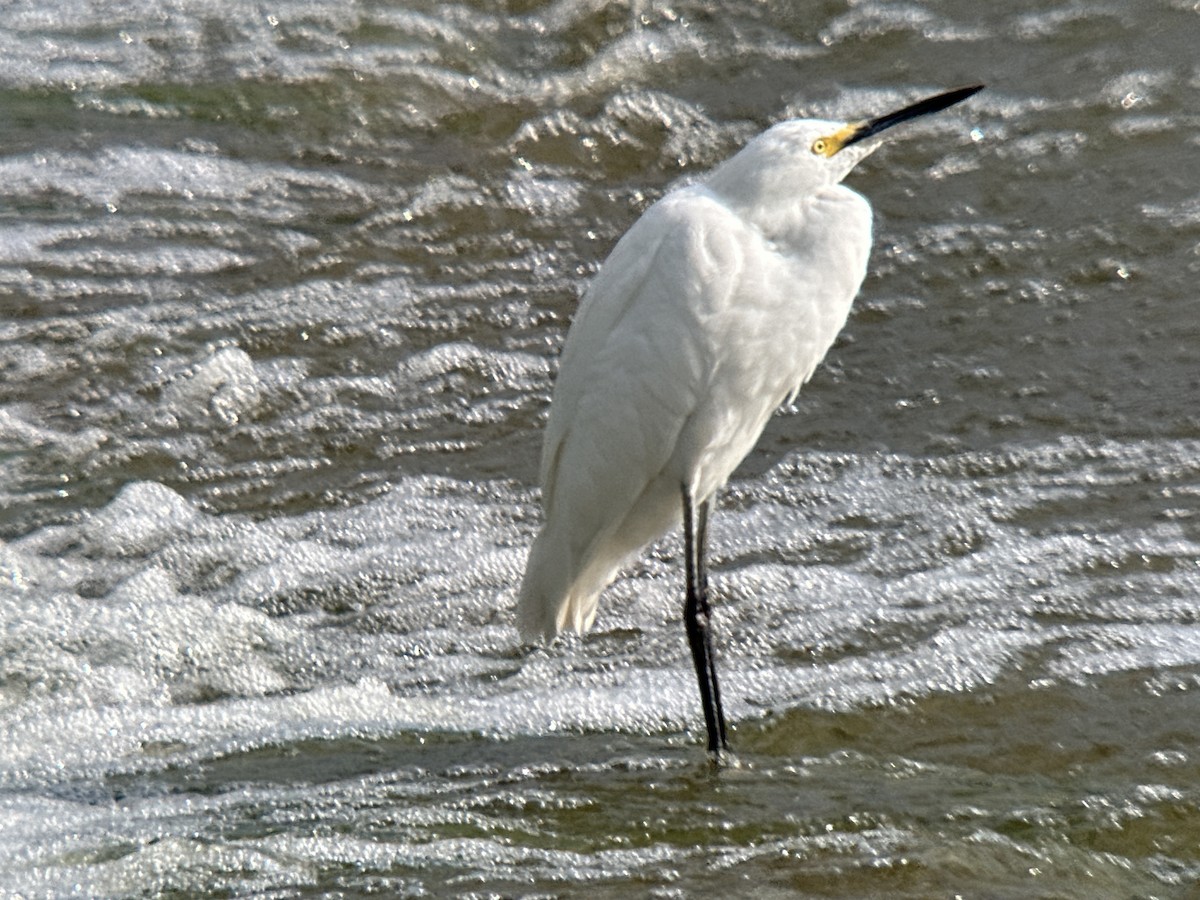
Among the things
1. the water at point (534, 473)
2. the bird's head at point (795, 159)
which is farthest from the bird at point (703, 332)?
the water at point (534, 473)

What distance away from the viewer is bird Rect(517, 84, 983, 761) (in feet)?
10.3

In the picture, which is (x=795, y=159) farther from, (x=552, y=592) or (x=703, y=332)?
(x=552, y=592)

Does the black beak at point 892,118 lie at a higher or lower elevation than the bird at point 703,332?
higher

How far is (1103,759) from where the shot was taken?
3.07 meters

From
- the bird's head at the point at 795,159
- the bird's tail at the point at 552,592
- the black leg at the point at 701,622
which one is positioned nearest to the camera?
the bird's head at the point at 795,159

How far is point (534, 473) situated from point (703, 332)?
5.55 ft

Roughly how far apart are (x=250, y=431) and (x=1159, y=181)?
11.9ft

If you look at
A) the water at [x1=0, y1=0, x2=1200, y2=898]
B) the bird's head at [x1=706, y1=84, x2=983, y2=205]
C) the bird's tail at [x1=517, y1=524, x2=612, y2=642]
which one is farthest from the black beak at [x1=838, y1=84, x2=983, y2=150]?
the water at [x1=0, y1=0, x2=1200, y2=898]

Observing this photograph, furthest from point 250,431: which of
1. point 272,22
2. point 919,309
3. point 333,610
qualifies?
point 272,22

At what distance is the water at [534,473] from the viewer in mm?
2805

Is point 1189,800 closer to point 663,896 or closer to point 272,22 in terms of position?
point 663,896

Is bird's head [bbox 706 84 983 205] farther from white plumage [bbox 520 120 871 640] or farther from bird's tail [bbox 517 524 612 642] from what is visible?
bird's tail [bbox 517 524 612 642]

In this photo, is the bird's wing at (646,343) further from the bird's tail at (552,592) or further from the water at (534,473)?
the water at (534,473)

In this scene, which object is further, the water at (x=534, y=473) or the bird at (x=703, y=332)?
the bird at (x=703, y=332)
